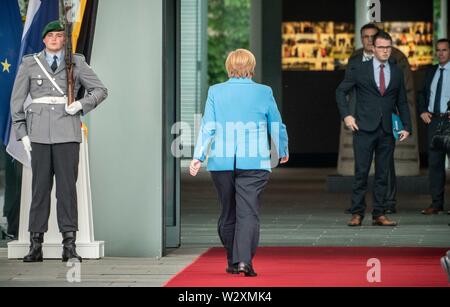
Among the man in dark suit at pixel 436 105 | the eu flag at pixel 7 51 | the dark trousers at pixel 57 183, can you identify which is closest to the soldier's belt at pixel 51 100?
the dark trousers at pixel 57 183

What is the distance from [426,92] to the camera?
1588cm

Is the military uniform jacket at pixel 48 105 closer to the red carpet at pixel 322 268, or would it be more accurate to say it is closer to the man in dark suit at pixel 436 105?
the red carpet at pixel 322 268

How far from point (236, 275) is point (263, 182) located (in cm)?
70

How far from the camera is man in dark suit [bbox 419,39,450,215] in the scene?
15625 millimetres

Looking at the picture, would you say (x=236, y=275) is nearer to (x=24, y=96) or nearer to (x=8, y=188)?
(x=24, y=96)

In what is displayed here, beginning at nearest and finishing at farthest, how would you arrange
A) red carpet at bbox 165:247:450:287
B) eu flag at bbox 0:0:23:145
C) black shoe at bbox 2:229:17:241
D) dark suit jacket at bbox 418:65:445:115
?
1. red carpet at bbox 165:247:450:287
2. eu flag at bbox 0:0:23:145
3. black shoe at bbox 2:229:17:241
4. dark suit jacket at bbox 418:65:445:115

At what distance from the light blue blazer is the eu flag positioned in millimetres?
2441

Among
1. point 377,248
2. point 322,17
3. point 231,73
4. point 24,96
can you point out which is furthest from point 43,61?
point 322,17

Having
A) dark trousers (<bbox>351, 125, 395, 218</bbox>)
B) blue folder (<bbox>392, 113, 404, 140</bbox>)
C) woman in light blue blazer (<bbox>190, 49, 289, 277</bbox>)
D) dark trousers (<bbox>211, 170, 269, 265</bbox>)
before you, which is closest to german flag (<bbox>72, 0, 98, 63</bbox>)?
woman in light blue blazer (<bbox>190, 49, 289, 277</bbox>)

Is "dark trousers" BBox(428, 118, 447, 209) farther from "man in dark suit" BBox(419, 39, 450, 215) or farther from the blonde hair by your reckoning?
the blonde hair

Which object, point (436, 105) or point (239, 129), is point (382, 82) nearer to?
point (436, 105)

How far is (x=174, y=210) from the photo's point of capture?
12.6m

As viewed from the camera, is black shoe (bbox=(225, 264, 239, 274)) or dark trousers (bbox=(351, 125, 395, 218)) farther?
dark trousers (bbox=(351, 125, 395, 218))

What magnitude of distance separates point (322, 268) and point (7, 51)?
11.5 ft
